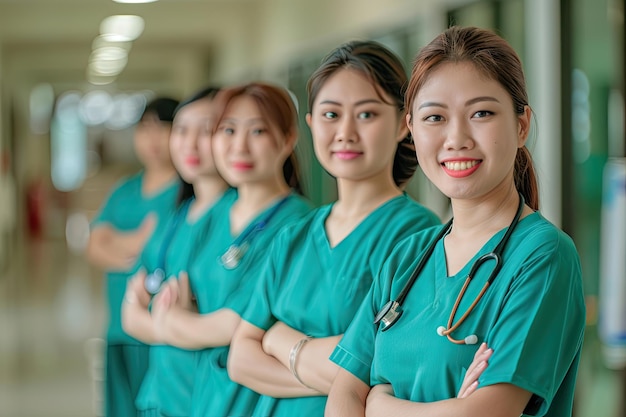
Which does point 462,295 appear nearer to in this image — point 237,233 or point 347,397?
point 347,397

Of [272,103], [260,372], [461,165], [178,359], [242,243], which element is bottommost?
[178,359]

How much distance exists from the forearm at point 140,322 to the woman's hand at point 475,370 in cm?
137

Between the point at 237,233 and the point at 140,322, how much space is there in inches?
17.9

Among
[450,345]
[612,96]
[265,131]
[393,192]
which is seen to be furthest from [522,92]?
[612,96]

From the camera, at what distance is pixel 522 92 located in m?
1.46

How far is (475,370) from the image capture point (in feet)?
4.49

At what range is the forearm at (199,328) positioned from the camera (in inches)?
88.8

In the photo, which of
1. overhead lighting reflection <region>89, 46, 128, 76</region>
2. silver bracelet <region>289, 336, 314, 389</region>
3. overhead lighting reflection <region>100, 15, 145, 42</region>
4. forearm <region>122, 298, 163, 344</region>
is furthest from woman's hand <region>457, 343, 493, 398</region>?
overhead lighting reflection <region>89, 46, 128, 76</region>

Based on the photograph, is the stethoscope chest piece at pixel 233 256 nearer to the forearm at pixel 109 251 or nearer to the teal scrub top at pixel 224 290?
the teal scrub top at pixel 224 290

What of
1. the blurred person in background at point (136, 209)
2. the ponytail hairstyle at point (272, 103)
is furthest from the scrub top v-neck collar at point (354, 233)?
the blurred person in background at point (136, 209)

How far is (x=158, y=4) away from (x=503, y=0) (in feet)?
24.1

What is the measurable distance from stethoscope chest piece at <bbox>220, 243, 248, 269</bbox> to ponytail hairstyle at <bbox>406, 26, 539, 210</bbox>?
2.95ft

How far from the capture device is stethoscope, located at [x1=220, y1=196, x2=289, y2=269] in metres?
2.35

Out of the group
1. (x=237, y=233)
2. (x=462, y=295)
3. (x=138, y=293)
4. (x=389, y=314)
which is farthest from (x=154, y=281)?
(x=462, y=295)
